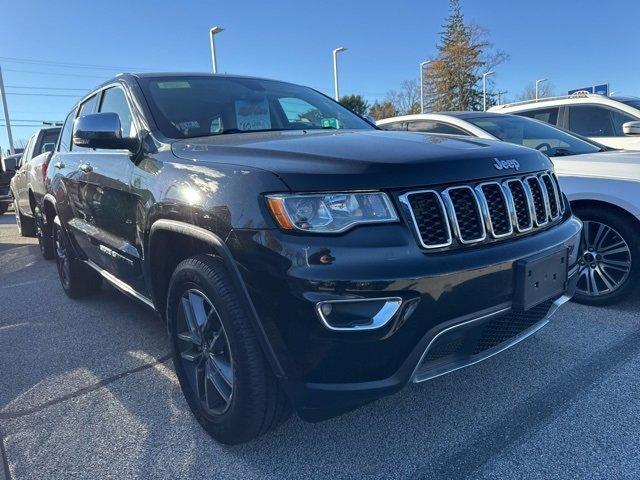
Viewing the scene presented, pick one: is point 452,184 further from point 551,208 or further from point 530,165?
point 551,208

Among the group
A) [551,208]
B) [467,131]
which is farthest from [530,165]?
[467,131]

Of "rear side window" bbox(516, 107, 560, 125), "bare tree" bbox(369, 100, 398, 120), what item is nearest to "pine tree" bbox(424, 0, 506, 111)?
"bare tree" bbox(369, 100, 398, 120)

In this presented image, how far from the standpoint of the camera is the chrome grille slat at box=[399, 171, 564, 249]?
195 centimetres

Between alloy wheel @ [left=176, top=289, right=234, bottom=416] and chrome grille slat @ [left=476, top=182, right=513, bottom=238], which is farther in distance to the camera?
alloy wheel @ [left=176, top=289, right=234, bottom=416]

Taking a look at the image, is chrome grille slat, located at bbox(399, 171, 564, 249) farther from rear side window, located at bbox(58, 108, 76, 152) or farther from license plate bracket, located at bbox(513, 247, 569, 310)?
rear side window, located at bbox(58, 108, 76, 152)

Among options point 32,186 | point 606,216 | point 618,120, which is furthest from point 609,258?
point 32,186

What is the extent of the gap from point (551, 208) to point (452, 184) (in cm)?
85

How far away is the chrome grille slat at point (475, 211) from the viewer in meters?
1.95

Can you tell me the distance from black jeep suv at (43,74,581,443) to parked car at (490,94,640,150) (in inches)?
176

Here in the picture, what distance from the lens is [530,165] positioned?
8.14 ft

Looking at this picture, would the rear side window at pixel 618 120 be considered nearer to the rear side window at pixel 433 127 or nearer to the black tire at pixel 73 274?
the rear side window at pixel 433 127

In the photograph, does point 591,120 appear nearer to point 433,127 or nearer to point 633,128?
point 633,128

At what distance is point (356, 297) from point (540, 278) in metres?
0.93

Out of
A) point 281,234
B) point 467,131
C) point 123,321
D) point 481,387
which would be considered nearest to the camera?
point 281,234
